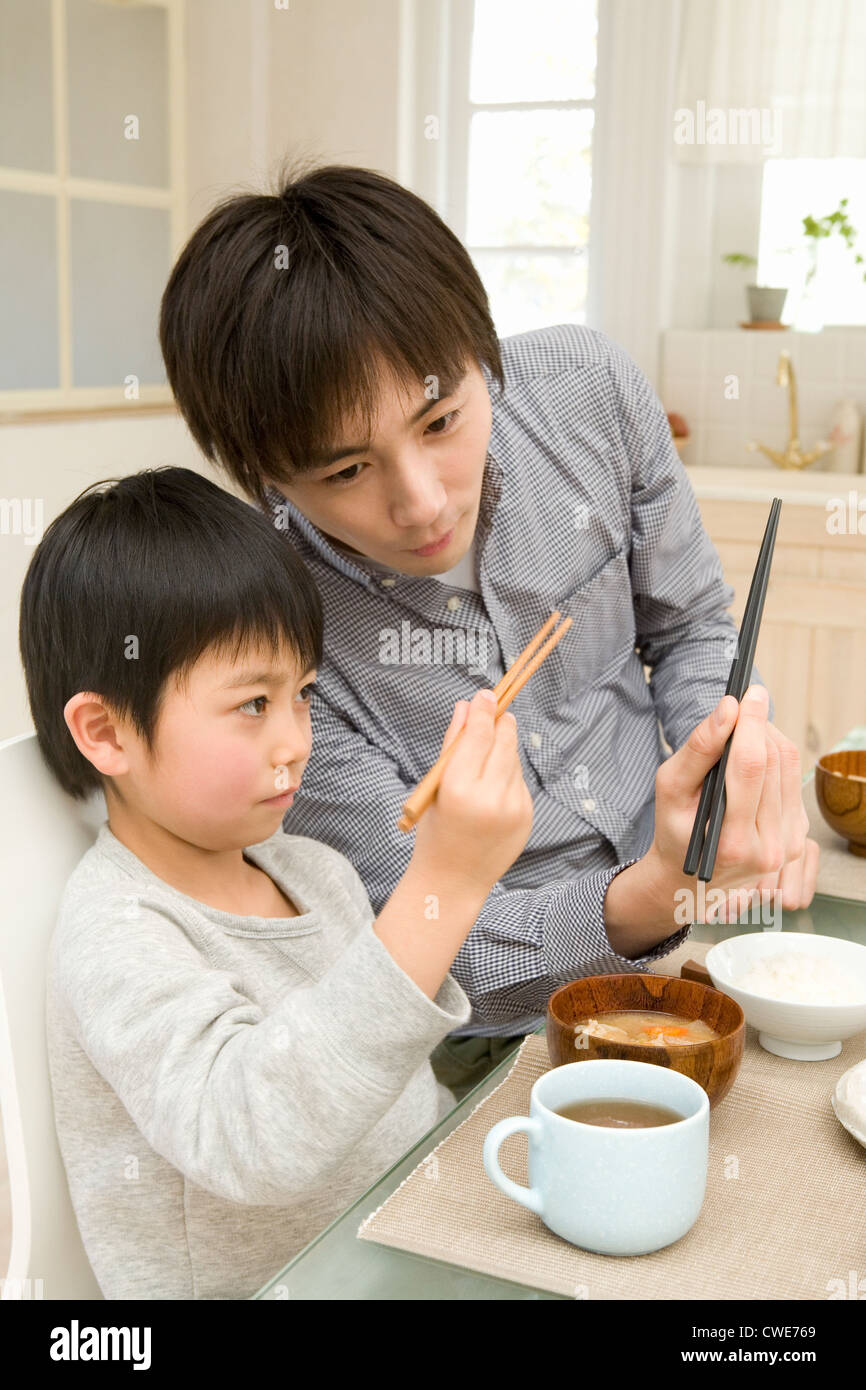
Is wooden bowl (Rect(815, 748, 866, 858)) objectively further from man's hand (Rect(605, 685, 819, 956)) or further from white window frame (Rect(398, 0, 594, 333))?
white window frame (Rect(398, 0, 594, 333))

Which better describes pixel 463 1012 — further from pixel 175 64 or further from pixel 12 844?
pixel 175 64

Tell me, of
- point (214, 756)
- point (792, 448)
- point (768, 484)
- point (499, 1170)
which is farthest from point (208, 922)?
point (792, 448)

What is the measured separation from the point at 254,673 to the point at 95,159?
2756mm

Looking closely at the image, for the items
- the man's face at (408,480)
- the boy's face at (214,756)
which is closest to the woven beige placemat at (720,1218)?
the boy's face at (214,756)

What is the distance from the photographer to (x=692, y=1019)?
0.90 meters

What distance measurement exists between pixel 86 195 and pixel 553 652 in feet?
7.88

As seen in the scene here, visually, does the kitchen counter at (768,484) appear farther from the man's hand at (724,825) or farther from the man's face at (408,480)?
the man's hand at (724,825)

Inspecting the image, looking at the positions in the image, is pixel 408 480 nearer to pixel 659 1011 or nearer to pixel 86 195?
pixel 659 1011

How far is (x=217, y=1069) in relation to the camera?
2.64 ft

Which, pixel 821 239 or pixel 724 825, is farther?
pixel 821 239

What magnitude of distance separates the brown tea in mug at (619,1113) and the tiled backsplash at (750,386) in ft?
10.7

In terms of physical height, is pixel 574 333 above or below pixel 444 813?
above

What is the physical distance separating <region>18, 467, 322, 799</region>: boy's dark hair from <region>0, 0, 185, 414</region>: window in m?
2.21
